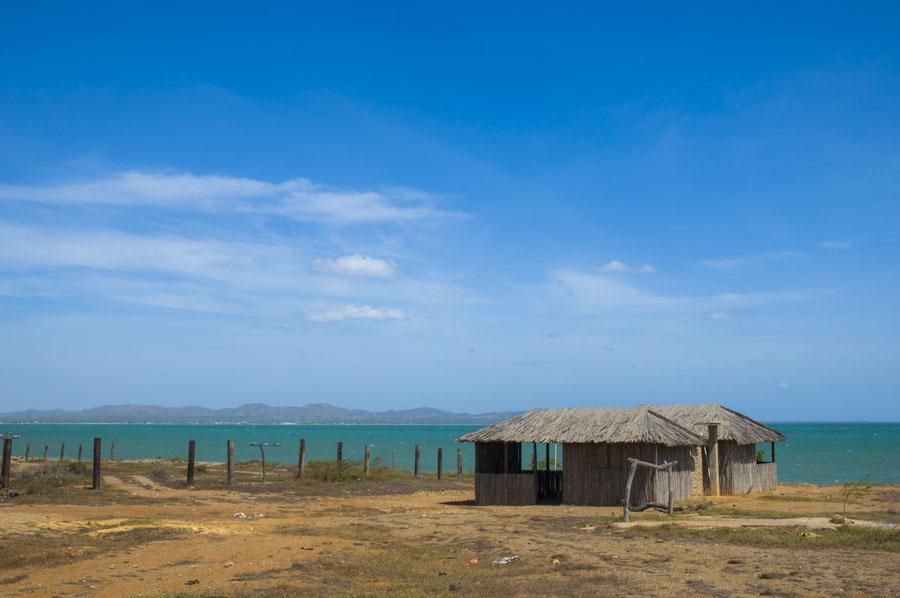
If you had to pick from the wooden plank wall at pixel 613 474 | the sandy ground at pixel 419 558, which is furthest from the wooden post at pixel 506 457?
the sandy ground at pixel 419 558

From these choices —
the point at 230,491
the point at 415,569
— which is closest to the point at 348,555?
the point at 415,569

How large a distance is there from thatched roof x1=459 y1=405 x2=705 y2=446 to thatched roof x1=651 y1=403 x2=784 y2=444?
457cm

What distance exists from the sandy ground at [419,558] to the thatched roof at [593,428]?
240 cm

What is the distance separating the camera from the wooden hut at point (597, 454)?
2764 cm

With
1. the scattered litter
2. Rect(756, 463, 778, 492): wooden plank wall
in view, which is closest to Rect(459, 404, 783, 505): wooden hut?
Rect(756, 463, 778, 492): wooden plank wall

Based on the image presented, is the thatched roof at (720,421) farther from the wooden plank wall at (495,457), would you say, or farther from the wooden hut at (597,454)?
the wooden plank wall at (495,457)

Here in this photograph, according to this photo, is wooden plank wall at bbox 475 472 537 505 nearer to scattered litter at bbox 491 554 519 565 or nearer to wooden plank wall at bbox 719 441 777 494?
wooden plank wall at bbox 719 441 777 494

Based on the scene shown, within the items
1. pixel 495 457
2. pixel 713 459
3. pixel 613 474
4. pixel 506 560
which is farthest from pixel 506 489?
pixel 506 560

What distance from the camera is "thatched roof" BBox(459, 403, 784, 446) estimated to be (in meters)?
27.5

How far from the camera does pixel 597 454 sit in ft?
93.5

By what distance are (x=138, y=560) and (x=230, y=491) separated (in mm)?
19211

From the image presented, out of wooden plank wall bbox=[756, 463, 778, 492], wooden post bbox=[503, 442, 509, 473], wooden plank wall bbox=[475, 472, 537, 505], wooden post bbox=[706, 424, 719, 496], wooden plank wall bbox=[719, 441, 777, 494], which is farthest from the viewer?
wooden plank wall bbox=[756, 463, 778, 492]

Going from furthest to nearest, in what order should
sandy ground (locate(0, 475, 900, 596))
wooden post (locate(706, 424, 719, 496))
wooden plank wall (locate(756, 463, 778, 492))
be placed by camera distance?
1. wooden plank wall (locate(756, 463, 778, 492))
2. wooden post (locate(706, 424, 719, 496))
3. sandy ground (locate(0, 475, 900, 596))

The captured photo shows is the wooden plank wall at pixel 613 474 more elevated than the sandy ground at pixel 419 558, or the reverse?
the wooden plank wall at pixel 613 474
